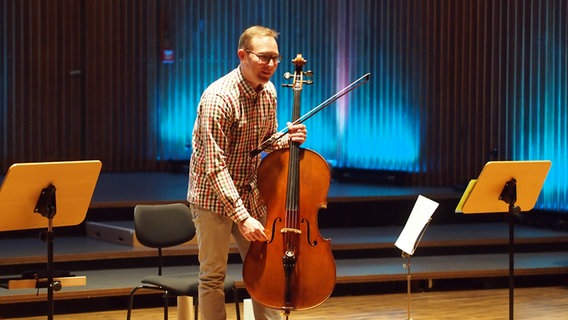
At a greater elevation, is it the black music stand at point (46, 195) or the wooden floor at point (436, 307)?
the black music stand at point (46, 195)

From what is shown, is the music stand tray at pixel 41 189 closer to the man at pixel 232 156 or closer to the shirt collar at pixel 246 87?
the man at pixel 232 156

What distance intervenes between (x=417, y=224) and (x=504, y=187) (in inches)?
20.4

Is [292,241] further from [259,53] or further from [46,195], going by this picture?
[46,195]

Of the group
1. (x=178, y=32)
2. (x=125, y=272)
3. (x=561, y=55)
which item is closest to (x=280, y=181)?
(x=125, y=272)

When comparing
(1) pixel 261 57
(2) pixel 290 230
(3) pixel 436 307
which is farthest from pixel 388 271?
(1) pixel 261 57

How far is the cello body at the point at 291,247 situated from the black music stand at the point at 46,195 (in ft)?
2.69

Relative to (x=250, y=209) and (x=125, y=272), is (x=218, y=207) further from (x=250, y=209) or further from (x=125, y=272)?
(x=125, y=272)

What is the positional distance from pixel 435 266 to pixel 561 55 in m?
2.24

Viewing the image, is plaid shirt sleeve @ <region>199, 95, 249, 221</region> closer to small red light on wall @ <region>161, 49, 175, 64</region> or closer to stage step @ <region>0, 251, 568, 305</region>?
stage step @ <region>0, 251, 568, 305</region>

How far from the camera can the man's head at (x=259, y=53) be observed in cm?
375

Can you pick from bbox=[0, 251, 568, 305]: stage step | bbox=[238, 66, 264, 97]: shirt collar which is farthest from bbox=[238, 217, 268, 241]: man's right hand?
bbox=[0, 251, 568, 305]: stage step

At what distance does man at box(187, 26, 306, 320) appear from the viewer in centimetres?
371

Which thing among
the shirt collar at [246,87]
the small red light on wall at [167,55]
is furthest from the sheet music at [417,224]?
the small red light on wall at [167,55]

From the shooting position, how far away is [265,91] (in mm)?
3967
